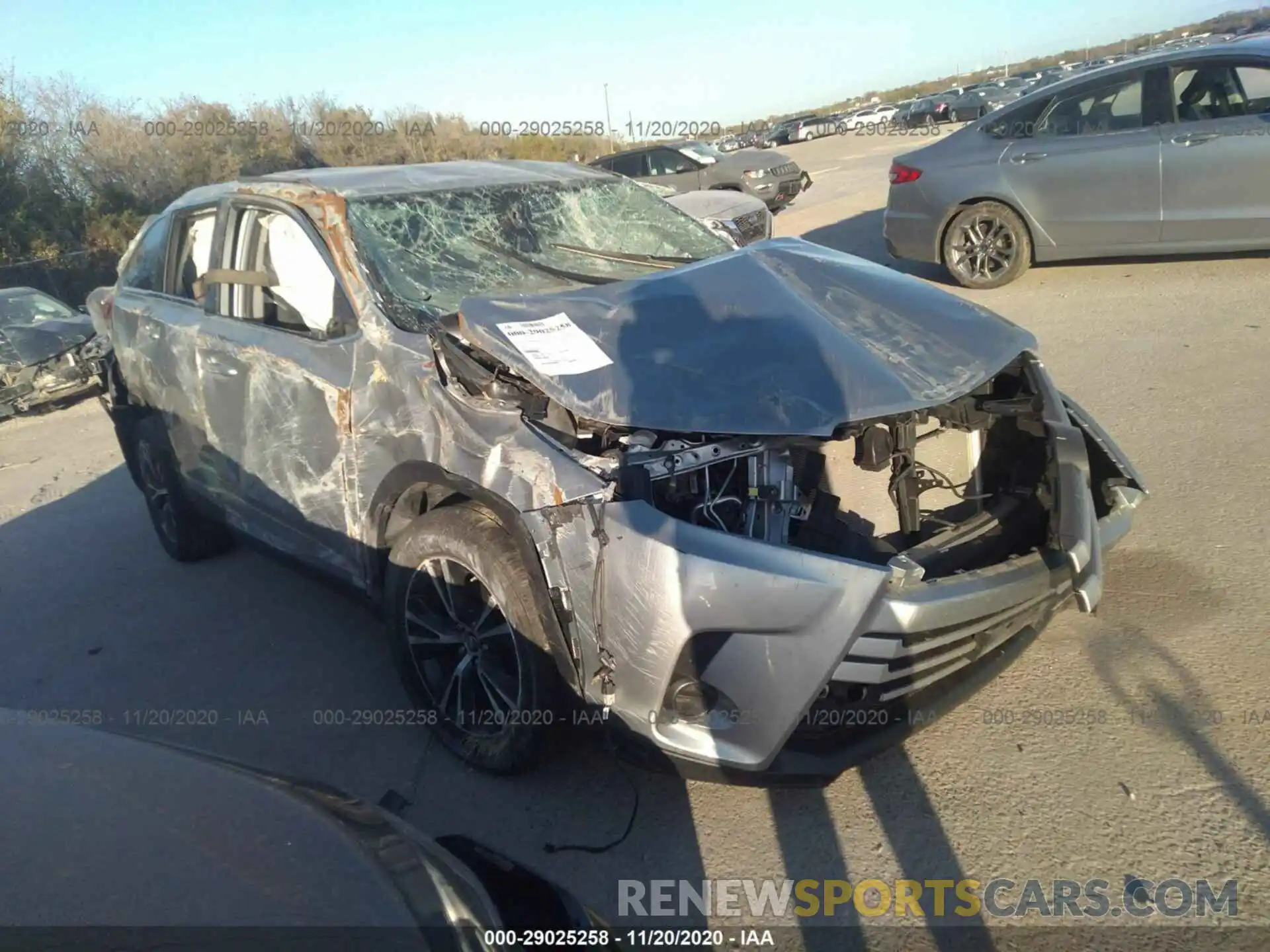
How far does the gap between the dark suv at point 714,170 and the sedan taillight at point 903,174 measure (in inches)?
257

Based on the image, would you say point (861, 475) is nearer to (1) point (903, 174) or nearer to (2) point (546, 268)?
(2) point (546, 268)

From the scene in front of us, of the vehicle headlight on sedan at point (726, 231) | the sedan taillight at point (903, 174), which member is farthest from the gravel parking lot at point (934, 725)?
the sedan taillight at point (903, 174)

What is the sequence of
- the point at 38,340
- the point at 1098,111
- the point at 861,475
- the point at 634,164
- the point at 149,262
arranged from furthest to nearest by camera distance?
the point at 634,164, the point at 38,340, the point at 1098,111, the point at 149,262, the point at 861,475

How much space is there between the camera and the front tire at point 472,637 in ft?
8.93

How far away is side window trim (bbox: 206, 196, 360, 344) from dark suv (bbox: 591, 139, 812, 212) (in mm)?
Result: 11399

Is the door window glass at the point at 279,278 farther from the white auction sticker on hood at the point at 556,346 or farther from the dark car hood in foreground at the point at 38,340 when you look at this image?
the dark car hood in foreground at the point at 38,340

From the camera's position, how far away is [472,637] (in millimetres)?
2967

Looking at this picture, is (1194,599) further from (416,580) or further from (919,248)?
(919,248)

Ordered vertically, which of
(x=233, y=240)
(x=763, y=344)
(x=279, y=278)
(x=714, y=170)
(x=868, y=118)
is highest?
(x=868, y=118)

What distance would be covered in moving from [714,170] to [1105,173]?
357 inches

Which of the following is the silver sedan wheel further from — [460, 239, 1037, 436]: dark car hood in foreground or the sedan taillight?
[460, 239, 1037, 436]: dark car hood in foreground

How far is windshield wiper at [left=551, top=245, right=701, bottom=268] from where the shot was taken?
159 inches

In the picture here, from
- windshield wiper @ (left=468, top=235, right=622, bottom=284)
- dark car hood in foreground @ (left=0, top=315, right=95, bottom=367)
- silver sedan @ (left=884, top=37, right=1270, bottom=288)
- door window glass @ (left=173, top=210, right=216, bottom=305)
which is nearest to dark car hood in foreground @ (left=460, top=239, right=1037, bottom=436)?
windshield wiper @ (left=468, top=235, right=622, bottom=284)

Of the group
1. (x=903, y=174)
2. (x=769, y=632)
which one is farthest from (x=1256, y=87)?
(x=769, y=632)
